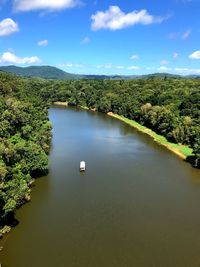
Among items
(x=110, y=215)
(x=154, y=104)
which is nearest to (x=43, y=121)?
(x=110, y=215)

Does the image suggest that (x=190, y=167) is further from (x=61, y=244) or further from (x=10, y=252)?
(x=10, y=252)

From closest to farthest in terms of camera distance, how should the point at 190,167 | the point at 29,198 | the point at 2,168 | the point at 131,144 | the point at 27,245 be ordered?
the point at 27,245
the point at 2,168
the point at 29,198
the point at 190,167
the point at 131,144

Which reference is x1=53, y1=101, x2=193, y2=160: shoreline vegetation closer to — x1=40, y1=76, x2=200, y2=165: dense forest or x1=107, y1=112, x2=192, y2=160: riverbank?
x1=107, y1=112, x2=192, y2=160: riverbank

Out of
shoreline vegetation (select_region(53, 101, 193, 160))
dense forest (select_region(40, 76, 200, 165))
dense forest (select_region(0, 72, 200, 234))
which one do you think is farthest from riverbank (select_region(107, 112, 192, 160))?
dense forest (select_region(0, 72, 200, 234))

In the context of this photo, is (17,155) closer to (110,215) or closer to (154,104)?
(110,215)

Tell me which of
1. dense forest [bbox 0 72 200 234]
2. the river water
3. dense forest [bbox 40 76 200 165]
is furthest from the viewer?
dense forest [bbox 40 76 200 165]

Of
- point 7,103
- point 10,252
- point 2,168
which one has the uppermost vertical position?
point 7,103

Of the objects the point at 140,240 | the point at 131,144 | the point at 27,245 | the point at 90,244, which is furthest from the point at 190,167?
the point at 27,245
